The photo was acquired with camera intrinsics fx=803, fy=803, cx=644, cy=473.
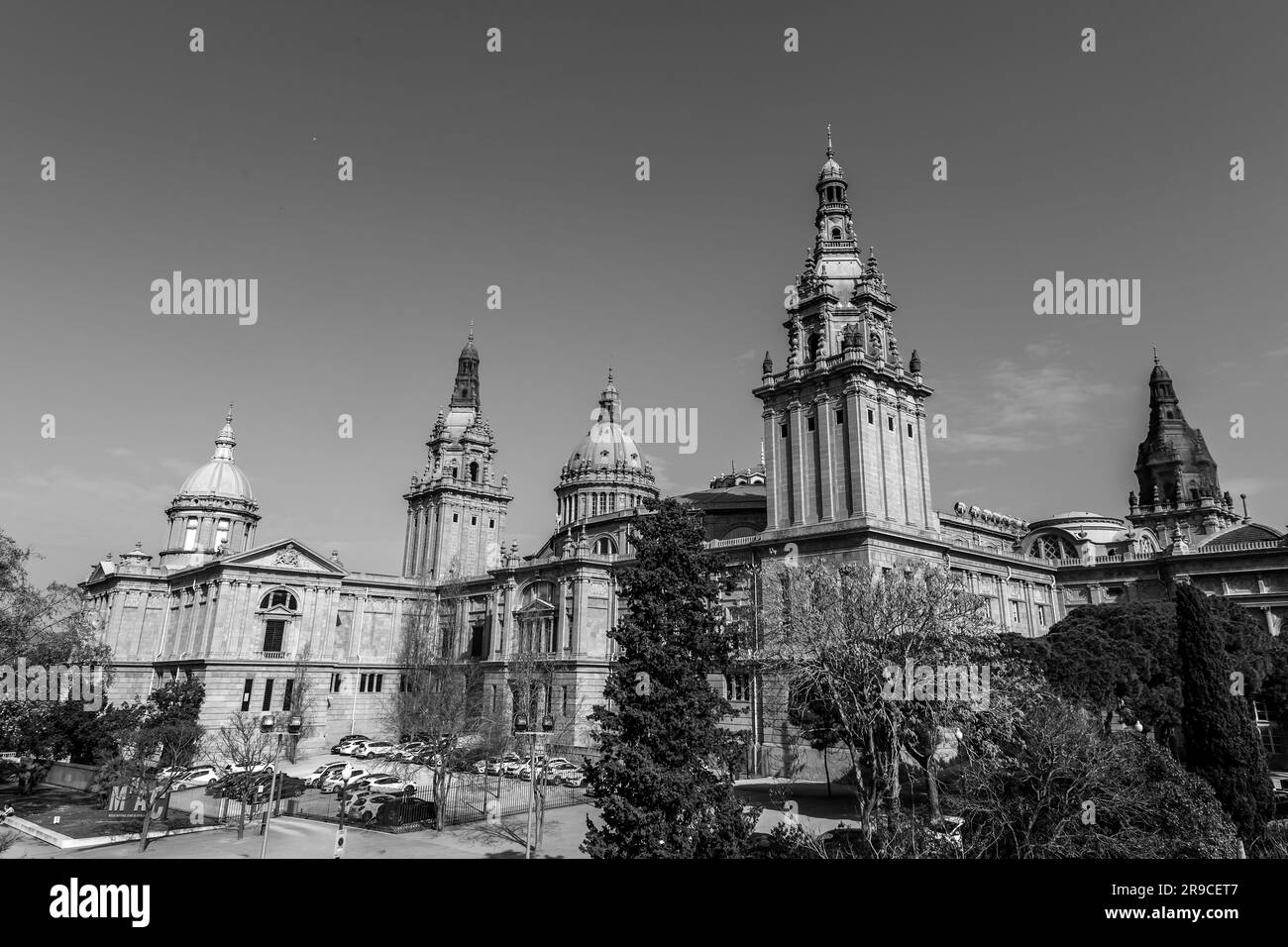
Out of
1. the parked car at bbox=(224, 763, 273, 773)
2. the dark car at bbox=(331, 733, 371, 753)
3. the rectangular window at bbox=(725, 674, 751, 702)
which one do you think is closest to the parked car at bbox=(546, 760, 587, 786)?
the rectangular window at bbox=(725, 674, 751, 702)

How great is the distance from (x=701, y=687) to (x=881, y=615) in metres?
A: 10.2

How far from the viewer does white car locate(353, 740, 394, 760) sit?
206ft

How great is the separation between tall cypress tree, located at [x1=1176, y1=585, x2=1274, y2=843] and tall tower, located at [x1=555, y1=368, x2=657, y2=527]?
2891 inches

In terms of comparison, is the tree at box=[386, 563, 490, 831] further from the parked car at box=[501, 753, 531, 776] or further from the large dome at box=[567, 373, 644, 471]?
the large dome at box=[567, 373, 644, 471]

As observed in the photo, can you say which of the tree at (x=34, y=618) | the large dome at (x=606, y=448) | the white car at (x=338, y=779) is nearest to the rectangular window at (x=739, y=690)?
the white car at (x=338, y=779)

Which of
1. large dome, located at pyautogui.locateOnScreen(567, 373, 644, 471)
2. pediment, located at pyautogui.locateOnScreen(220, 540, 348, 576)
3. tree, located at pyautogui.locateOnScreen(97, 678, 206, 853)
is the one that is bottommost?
tree, located at pyautogui.locateOnScreen(97, 678, 206, 853)

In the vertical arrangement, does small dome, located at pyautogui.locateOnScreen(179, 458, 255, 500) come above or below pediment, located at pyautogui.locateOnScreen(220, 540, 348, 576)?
above

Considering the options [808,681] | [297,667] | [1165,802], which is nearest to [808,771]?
[808,681]

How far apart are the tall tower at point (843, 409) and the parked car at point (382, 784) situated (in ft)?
102

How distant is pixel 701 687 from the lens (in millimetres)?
28109

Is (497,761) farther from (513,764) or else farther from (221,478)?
(221,478)

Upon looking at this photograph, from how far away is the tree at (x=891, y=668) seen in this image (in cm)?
3111

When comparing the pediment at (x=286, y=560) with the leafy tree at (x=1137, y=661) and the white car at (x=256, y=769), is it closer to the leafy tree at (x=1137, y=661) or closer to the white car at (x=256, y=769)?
the white car at (x=256, y=769)
